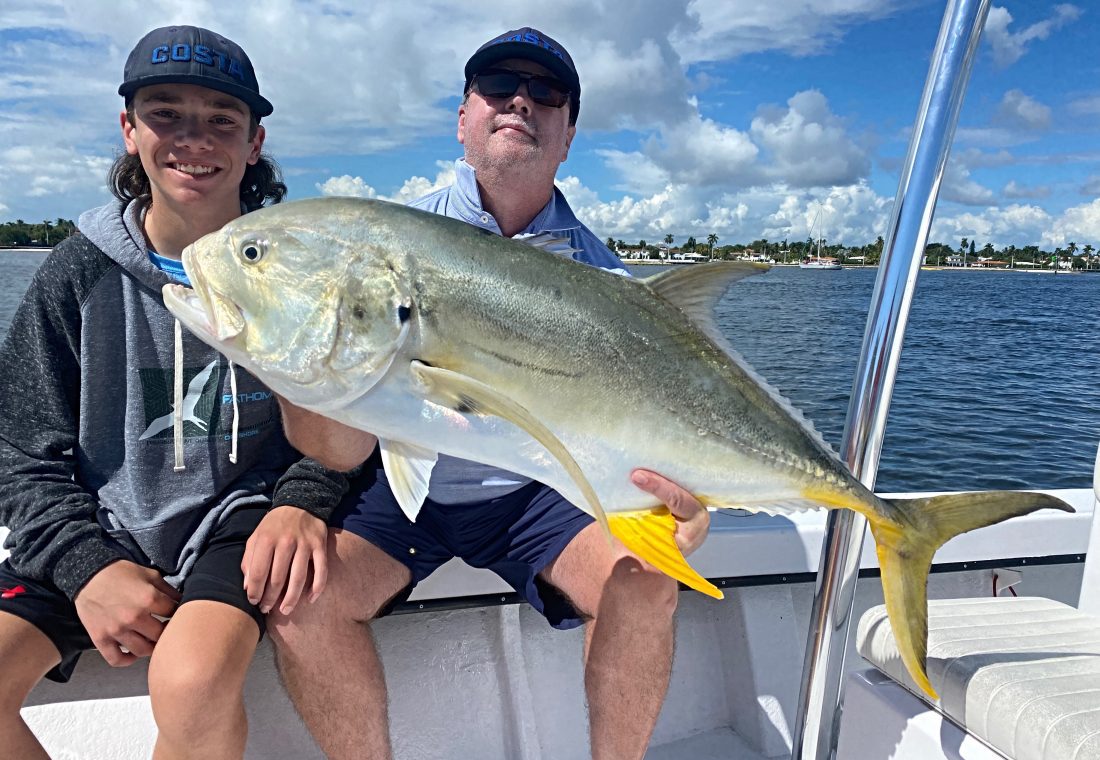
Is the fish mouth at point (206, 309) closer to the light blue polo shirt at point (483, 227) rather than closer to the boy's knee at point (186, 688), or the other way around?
the boy's knee at point (186, 688)

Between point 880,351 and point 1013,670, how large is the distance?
2.48 ft

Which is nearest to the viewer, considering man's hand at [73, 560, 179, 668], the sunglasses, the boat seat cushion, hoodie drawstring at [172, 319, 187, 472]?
the boat seat cushion

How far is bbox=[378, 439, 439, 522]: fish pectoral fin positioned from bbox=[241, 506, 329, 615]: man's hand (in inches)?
22.1

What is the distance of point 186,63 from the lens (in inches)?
84.7

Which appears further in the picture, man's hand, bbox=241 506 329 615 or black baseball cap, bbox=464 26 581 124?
black baseball cap, bbox=464 26 581 124

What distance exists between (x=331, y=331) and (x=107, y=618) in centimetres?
105

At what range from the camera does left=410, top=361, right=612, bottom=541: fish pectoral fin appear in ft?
4.74

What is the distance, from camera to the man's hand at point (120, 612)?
1918 mm

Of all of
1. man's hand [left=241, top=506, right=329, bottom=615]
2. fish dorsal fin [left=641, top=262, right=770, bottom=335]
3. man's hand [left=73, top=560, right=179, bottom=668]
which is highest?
fish dorsal fin [left=641, top=262, right=770, bottom=335]

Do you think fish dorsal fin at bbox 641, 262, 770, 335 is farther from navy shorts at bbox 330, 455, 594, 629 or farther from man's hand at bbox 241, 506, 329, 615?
man's hand at bbox 241, 506, 329, 615

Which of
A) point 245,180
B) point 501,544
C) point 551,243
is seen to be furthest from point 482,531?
point 245,180

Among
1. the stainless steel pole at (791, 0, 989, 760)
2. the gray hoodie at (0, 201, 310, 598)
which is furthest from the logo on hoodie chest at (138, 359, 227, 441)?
the stainless steel pole at (791, 0, 989, 760)

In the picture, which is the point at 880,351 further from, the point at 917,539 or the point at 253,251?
the point at 253,251

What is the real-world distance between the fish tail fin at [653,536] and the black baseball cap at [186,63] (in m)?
1.60
